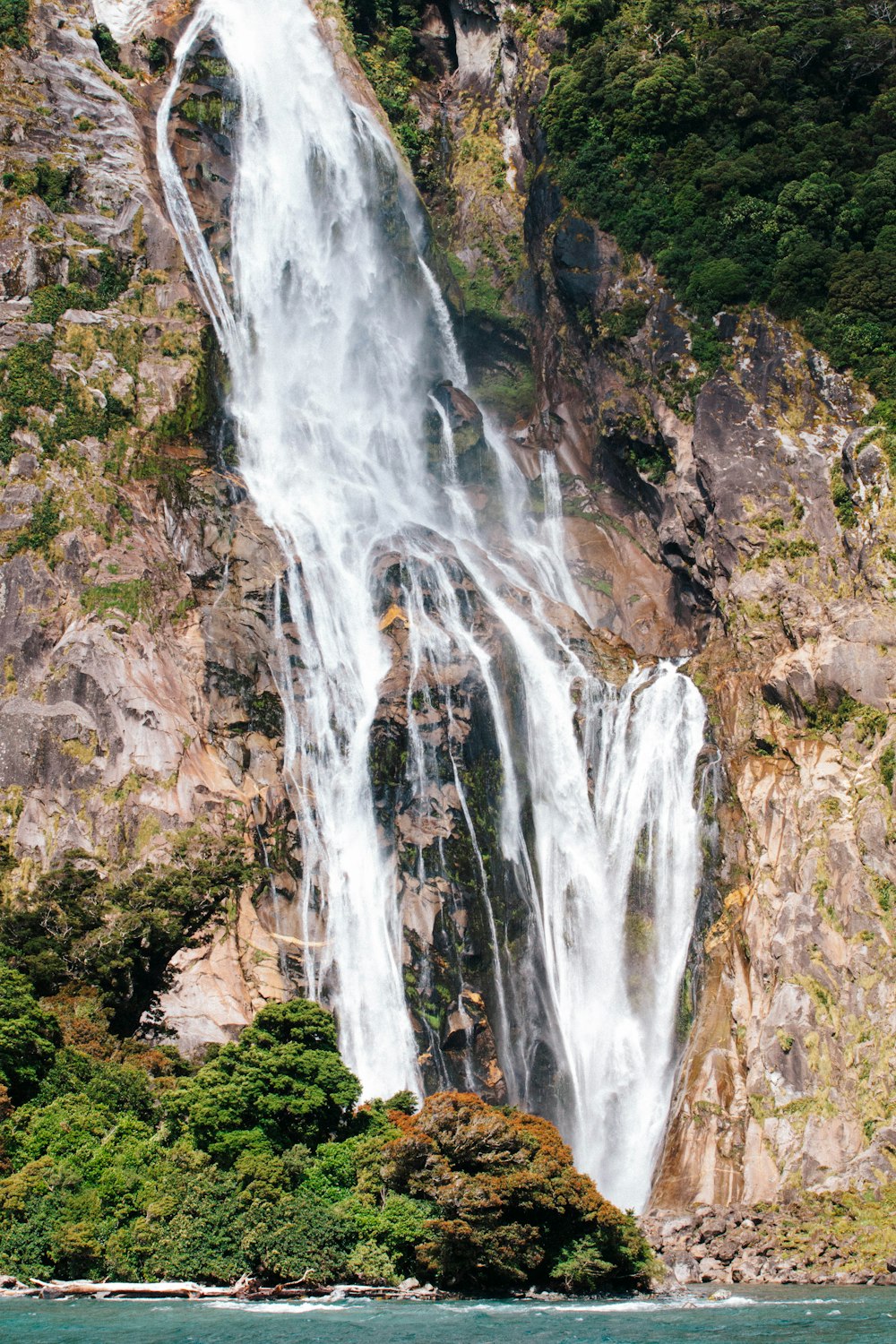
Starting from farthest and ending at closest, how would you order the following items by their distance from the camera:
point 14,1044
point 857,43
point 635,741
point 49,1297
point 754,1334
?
point 857,43
point 635,741
point 14,1044
point 49,1297
point 754,1334

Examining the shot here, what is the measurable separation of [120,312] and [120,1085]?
103 ft

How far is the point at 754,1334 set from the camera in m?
26.8

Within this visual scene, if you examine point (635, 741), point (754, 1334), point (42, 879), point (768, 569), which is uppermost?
point (768, 569)

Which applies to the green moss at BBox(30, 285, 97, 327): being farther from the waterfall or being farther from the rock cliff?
the waterfall

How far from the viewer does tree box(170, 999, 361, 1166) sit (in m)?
34.3

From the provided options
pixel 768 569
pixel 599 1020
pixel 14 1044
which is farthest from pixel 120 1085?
pixel 768 569

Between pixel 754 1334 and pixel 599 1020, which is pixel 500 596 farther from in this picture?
pixel 754 1334

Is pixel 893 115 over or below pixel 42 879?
over

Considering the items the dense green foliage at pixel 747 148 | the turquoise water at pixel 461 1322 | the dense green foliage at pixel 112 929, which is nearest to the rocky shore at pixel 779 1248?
the turquoise water at pixel 461 1322

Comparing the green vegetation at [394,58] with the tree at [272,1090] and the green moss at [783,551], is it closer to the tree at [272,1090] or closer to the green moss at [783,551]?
the green moss at [783,551]

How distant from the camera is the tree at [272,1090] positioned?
112ft

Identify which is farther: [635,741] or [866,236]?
[866,236]

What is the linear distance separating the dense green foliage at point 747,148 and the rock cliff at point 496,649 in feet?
5.54

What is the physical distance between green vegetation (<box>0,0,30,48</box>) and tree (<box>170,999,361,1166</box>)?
146 ft
